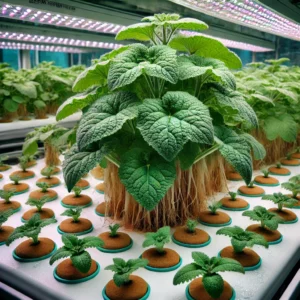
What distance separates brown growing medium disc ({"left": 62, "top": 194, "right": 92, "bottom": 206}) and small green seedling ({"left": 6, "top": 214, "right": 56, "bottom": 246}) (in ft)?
0.96

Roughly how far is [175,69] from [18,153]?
1.51 meters

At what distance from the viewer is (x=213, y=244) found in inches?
39.1

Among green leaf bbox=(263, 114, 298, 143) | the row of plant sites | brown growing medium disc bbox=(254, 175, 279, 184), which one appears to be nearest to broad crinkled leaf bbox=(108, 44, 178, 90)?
brown growing medium disc bbox=(254, 175, 279, 184)

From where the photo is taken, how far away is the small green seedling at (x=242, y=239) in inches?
33.5

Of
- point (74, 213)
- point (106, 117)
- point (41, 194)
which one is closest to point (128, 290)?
point (74, 213)

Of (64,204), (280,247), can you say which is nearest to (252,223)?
(280,247)

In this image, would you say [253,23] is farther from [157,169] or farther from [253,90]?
[157,169]

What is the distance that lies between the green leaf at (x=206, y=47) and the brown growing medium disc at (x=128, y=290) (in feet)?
2.69

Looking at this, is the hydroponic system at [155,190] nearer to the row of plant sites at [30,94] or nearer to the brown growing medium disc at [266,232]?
the brown growing medium disc at [266,232]

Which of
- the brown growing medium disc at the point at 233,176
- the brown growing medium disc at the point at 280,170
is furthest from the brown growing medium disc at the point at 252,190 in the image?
the brown growing medium disc at the point at 280,170

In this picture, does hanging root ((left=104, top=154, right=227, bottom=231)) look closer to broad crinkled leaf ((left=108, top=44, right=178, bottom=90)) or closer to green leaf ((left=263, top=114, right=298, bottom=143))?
broad crinkled leaf ((left=108, top=44, right=178, bottom=90))

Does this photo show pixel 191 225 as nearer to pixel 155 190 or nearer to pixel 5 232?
pixel 155 190

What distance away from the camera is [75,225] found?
108 cm

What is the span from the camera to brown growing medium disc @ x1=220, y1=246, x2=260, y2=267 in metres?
0.88
